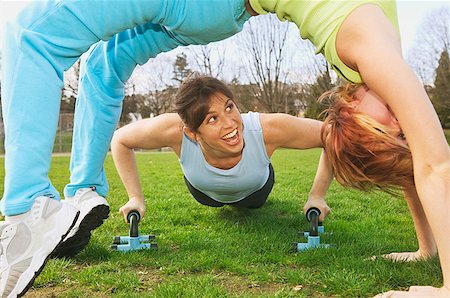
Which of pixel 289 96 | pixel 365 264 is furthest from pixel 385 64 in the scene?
pixel 289 96

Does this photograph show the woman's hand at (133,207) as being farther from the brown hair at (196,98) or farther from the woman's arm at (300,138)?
the woman's arm at (300,138)

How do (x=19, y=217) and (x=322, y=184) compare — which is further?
(x=322, y=184)

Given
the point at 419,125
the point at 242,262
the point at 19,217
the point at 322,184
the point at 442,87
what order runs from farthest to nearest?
the point at 442,87 < the point at 322,184 < the point at 242,262 < the point at 19,217 < the point at 419,125

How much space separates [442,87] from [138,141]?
2823 cm

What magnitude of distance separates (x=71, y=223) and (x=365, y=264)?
5.00 feet

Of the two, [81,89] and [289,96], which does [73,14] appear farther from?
[289,96]

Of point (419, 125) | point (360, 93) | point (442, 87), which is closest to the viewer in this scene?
point (419, 125)

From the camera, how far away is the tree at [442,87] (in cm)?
2728

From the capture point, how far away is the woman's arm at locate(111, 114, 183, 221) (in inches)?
132

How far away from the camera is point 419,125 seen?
5.43ft

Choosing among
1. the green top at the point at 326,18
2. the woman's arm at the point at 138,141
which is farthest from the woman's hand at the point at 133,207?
the green top at the point at 326,18

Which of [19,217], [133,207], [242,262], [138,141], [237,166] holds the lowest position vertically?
[242,262]

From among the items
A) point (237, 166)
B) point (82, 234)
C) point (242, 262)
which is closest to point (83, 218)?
point (82, 234)

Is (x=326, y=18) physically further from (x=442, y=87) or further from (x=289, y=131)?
(x=442, y=87)
